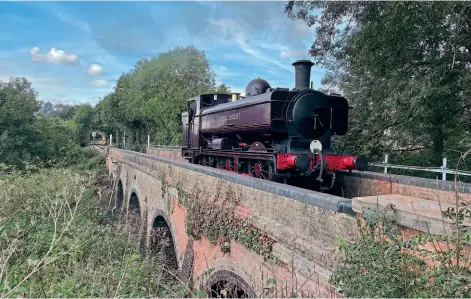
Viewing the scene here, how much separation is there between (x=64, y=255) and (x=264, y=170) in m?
4.06

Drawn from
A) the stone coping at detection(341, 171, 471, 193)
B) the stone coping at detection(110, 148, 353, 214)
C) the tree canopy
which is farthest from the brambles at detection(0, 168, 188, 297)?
the tree canopy

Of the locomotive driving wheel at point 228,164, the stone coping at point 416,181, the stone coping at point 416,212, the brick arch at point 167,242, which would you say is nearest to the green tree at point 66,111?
the brick arch at point 167,242

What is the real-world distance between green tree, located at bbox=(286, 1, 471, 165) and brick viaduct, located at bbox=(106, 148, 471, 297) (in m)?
3.65

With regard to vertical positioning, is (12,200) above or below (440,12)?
below

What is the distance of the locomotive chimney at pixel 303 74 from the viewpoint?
7973 mm

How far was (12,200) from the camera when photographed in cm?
854

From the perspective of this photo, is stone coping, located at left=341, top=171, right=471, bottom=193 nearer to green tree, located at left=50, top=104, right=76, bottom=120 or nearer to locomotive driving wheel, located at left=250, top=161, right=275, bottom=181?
locomotive driving wheel, located at left=250, top=161, right=275, bottom=181

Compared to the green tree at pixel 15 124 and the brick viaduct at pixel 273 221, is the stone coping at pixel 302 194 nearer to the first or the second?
the brick viaduct at pixel 273 221

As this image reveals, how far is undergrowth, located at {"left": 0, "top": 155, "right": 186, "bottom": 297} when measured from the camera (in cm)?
409

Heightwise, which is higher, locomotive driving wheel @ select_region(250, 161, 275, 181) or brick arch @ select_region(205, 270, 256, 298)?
locomotive driving wheel @ select_region(250, 161, 275, 181)

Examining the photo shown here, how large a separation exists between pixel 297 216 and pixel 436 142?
9.54 meters

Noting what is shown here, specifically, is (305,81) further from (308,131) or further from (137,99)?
(137,99)

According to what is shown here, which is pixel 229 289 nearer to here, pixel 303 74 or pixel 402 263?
pixel 402 263

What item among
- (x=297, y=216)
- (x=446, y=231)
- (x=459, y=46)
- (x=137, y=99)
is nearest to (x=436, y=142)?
(x=459, y=46)
